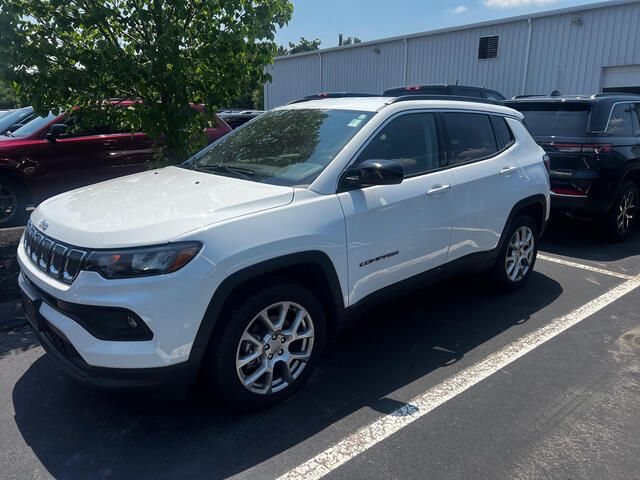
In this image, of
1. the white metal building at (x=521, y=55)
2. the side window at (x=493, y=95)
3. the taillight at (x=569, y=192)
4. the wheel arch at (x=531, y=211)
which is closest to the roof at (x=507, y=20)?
the white metal building at (x=521, y=55)

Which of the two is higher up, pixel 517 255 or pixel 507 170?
pixel 507 170

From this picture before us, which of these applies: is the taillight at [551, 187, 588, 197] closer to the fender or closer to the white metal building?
the fender

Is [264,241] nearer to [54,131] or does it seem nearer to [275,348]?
[275,348]

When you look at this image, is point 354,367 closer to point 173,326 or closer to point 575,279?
point 173,326

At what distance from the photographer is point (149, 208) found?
2928 mm

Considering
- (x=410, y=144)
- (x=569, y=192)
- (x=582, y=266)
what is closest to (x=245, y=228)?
(x=410, y=144)

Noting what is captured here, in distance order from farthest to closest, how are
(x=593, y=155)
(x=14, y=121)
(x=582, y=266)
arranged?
(x=14, y=121), (x=593, y=155), (x=582, y=266)

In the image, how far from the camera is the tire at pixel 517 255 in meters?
4.74

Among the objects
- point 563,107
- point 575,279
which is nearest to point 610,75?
point 563,107

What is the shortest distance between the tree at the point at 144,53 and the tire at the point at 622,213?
4572 mm

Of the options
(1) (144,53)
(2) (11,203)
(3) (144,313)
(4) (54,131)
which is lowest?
(2) (11,203)

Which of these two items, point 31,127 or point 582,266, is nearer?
point 582,266

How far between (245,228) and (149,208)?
0.58 m

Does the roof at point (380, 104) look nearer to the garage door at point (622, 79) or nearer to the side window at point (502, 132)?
the side window at point (502, 132)
